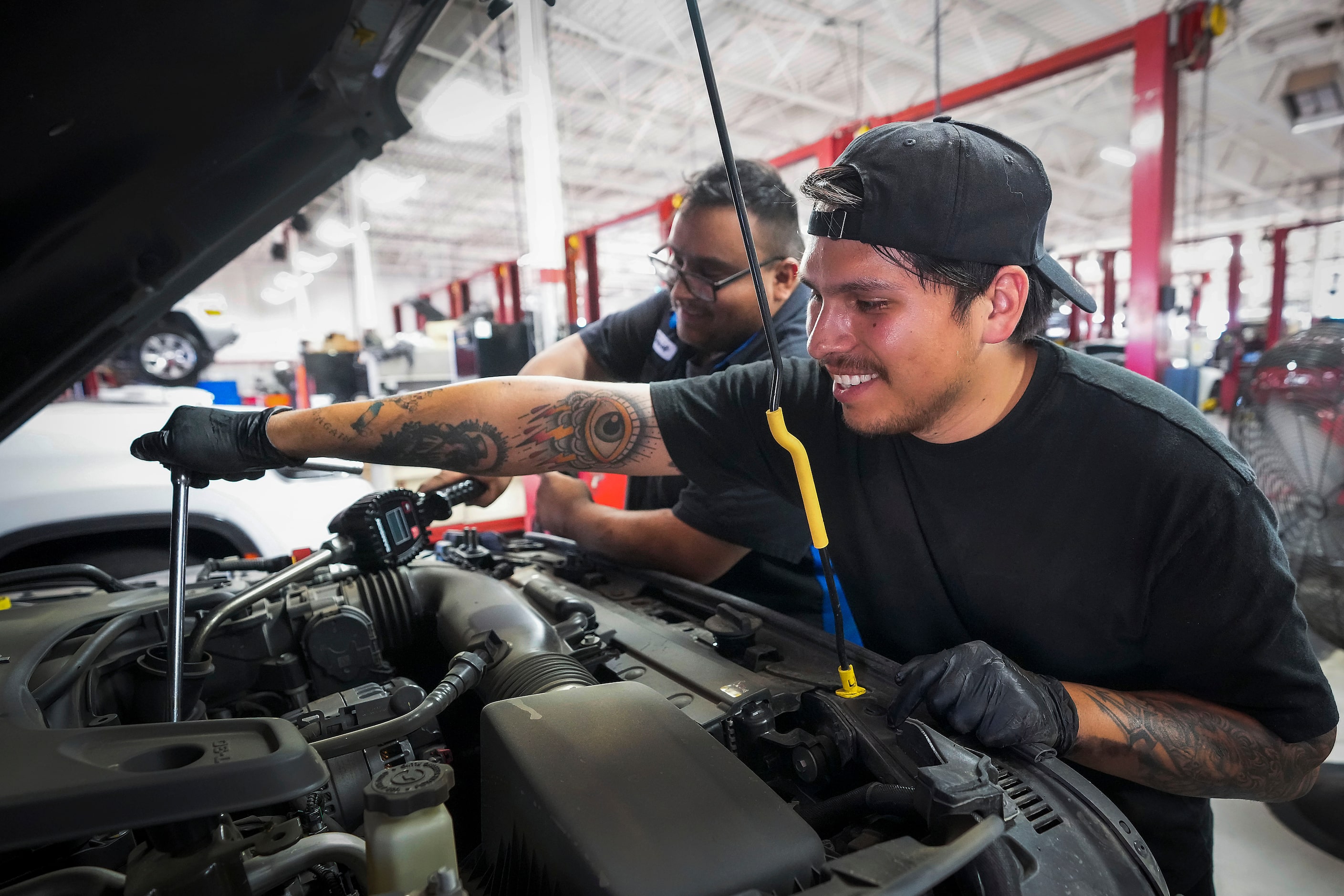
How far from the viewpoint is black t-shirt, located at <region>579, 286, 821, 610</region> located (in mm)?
1677

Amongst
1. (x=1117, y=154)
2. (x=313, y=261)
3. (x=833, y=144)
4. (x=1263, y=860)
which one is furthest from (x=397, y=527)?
(x=313, y=261)

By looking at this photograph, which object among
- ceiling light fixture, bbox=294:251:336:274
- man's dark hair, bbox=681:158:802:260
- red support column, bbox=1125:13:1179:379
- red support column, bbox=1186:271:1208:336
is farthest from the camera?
ceiling light fixture, bbox=294:251:336:274

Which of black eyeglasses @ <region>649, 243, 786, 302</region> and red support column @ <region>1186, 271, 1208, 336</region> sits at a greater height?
red support column @ <region>1186, 271, 1208, 336</region>

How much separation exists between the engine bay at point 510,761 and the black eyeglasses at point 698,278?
32.9 inches

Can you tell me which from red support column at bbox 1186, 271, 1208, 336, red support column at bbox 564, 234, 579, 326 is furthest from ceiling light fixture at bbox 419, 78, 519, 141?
red support column at bbox 1186, 271, 1208, 336

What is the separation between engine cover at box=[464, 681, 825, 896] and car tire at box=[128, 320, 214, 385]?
5408 millimetres

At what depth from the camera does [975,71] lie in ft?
28.5

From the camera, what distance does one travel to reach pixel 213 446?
3.96 feet

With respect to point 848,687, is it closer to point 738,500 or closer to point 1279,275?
point 738,500

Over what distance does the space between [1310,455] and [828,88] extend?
876 cm

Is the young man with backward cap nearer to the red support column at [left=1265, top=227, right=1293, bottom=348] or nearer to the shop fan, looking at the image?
the shop fan

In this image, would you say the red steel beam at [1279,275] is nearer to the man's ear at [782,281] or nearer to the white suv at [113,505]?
the man's ear at [782,281]

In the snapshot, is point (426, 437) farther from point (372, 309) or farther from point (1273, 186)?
point (1273, 186)

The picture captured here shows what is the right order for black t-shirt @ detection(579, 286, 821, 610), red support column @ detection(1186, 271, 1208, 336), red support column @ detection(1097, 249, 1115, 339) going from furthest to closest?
1. red support column @ detection(1097, 249, 1115, 339)
2. red support column @ detection(1186, 271, 1208, 336)
3. black t-shirt @ detection(579, 286, 821, 610)
